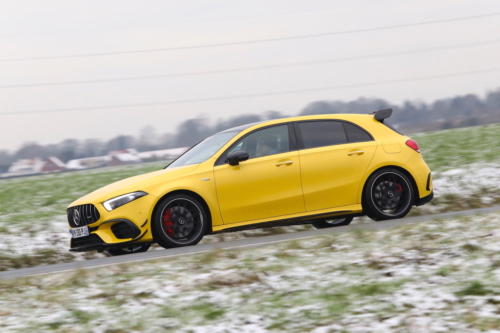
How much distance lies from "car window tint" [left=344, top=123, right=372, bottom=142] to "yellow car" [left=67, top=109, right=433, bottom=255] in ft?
0.05

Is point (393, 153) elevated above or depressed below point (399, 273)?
above

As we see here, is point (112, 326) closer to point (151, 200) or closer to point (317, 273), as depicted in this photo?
point (317, 273)

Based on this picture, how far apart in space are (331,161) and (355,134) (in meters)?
0.67

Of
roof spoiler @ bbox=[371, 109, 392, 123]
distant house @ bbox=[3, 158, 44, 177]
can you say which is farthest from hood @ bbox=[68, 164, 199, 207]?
distant house @ bbox=[3, 158, 44, 177]

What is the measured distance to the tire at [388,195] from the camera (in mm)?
9375

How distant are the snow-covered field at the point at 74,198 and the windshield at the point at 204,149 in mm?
1546

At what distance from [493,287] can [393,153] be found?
4991mm

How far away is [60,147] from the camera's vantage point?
133ft

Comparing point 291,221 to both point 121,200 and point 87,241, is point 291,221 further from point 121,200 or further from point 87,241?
point 87,241

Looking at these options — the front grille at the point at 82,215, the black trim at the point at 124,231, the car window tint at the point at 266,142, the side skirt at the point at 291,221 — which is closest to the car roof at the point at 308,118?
the car window tint at the point at 266,142

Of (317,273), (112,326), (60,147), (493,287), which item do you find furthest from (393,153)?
(60,147)

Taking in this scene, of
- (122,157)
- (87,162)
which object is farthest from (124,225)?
(87,162)

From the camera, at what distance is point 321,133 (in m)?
9.44

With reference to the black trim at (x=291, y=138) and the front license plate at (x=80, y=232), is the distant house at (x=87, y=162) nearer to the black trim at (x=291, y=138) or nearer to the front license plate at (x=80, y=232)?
the front license plate at (x=80, y=232)
